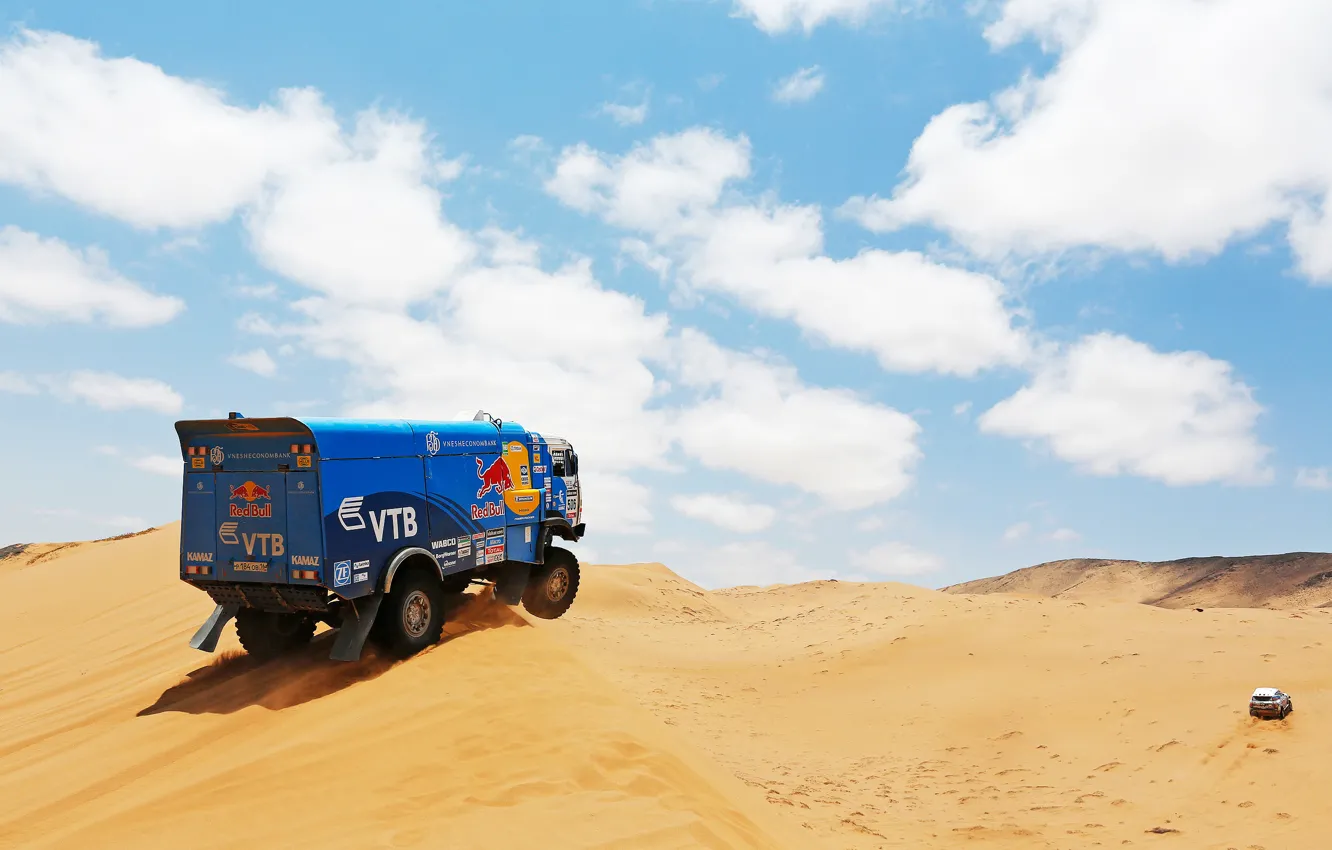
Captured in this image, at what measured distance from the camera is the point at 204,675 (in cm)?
1123

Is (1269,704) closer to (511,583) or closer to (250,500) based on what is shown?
(511,583)

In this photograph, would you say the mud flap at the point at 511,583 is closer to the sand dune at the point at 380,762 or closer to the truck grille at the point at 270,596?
the sand dune at the point at 380,762

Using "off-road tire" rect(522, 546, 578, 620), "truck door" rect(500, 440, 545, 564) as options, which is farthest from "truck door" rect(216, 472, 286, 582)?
"off-road tire" rect(522, 546, 578, 620)

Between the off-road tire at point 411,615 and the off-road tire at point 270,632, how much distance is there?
214 cm

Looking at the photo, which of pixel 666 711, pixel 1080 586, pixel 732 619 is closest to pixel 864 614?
pixel 732 619

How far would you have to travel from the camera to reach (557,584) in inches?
575

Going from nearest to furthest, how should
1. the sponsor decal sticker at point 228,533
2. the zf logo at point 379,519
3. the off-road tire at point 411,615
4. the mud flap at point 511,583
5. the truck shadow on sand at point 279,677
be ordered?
1. the truck shadow on sand at point 279,677
2. the zf logo at point 379,519
3. the off-road tire at point 411,615
4. the sponsor decal sticker at point 228,533
5. the mud flap at point 511,583

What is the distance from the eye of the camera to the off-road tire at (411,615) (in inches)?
412

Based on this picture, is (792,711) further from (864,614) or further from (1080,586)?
(1080,586)

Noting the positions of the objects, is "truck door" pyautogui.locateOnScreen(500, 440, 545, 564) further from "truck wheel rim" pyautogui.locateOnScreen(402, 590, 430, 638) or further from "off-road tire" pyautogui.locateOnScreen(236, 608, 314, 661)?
"off-road tire" pyautogui.locateOnScreen(236, 608, 314, 661)

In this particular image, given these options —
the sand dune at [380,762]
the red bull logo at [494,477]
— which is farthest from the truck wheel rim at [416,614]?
the red bull logo at [494,477]

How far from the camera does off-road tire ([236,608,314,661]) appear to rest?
11547 millimetres

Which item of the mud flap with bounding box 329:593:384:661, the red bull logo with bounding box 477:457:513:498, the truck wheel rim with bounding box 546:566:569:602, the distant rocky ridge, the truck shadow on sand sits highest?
the red bull logo with bounding box 477:457:513:498

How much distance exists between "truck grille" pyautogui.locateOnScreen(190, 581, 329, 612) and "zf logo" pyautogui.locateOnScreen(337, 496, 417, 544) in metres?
0.88
